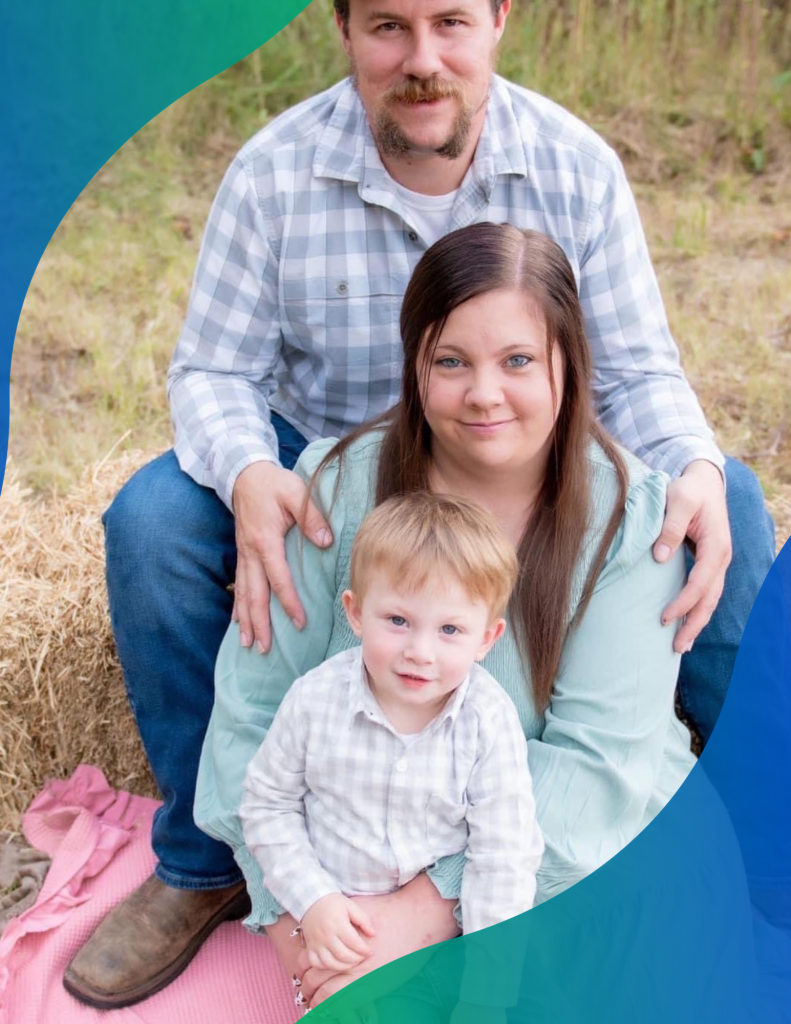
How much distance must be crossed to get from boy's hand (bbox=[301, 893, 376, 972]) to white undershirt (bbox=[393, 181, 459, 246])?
121 centimetres

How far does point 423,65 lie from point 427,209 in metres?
0.27

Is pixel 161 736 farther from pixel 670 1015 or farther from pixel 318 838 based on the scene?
pixel 670 1015

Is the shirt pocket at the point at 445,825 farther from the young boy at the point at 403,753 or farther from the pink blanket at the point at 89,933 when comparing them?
the pink blanket at the point at 89,933

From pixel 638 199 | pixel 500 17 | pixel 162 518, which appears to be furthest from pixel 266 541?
pixel 638 199

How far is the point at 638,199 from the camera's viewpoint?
5.19 metres

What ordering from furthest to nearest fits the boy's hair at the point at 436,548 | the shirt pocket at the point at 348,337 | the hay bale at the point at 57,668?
1. the hay bale at the point at 57,668
2. the shirt pocket at the point at 348,337
3. the boy's hair at the point at 436,548

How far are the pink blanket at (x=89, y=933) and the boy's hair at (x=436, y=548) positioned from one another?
93 cm

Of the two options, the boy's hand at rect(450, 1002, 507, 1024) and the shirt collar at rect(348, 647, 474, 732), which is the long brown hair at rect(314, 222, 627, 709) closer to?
the shirt collar at rect(348, 647, 474, 732)

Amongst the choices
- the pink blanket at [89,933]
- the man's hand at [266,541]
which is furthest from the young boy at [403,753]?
the pink blanket at [89,933]

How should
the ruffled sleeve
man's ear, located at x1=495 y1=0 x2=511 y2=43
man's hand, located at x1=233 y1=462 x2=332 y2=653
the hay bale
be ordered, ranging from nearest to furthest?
1. the ruffled sleeve
2. man's hand, located at x1=233 y1=462 x2=332 y2=653
3. man's ear, located at x1=495 y1=0 x2=511 y2=43
4. the hay bale

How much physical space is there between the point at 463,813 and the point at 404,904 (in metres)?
0.16

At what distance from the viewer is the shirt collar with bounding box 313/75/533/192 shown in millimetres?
2340

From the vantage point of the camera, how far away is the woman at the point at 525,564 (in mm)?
1834

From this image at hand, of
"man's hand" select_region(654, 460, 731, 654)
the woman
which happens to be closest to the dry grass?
the woman
